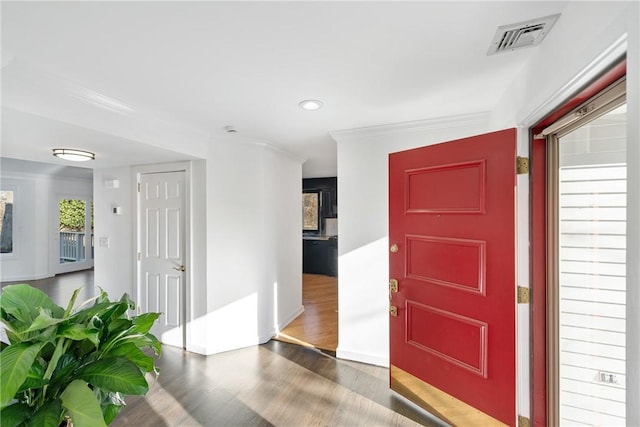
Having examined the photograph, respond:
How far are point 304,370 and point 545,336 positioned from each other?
2.00 metres

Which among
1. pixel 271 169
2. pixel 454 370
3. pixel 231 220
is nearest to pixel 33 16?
pixel 231 220

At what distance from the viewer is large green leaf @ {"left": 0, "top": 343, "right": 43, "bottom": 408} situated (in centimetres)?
65

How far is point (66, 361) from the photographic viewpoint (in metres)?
0.88

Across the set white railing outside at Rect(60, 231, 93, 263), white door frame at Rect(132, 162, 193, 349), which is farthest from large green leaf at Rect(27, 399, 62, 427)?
white railing outside at Rect(60, 231, 93, 263)

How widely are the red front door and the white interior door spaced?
230 cm

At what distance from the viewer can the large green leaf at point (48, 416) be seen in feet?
2.35

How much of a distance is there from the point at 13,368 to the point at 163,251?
2866 millimetres

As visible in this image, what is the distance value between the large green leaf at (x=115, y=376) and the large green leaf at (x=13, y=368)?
0.15 m

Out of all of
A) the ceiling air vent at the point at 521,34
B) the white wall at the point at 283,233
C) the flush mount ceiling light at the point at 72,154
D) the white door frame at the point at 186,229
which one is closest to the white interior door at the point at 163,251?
the white door frame at the point at 186,229

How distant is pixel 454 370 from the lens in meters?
2.00

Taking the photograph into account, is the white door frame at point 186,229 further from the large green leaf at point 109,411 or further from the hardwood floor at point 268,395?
the large green leaf at point 109,411

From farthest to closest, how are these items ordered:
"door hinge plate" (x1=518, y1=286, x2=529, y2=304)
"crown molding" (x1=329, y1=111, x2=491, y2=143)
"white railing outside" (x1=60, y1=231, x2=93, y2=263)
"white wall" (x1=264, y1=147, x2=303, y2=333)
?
"white railing outside" (x1=60, y1=231, x2=93, y2=263) → "white wall" (x1=264, y1=147, x2=303, y2=333) → "crown molding" (x1=329, y1=111, x2=491, y2=143) → "door hinge plate" (x1=518, y1=286, x2=529, y2=304)

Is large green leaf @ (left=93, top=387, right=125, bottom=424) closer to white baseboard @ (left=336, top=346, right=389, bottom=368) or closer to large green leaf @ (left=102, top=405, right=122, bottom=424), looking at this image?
large green leaf @ (left=102, top=405, right=122, bottom=424)

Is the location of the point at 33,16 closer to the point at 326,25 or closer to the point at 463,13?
the point at 326,25
